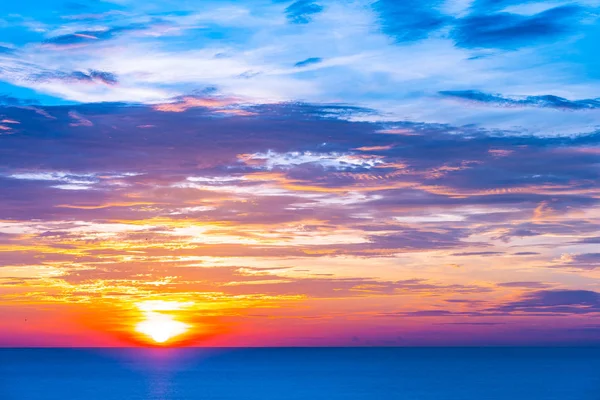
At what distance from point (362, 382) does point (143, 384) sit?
160ft

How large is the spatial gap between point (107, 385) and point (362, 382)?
56582 mm

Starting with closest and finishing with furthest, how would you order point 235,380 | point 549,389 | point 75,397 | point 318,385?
1. point 75,397
2. point 549,389
3. point 318,385
4. point 235,380

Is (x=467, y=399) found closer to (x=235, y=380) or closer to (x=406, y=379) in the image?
(x=406, y=379)

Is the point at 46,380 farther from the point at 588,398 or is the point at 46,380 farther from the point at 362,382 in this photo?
the point at 588,398

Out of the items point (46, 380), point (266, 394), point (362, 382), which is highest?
point (46, 380)

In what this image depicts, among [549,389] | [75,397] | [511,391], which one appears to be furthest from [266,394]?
[549,389]

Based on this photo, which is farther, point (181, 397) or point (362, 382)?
point (362, 382)

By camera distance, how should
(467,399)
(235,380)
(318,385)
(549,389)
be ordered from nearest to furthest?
1. (467,399)
2. (549,389)
3. (318,385)
4. (235,380)

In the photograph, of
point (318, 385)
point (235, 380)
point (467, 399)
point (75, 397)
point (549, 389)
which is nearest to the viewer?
point (467, 399)

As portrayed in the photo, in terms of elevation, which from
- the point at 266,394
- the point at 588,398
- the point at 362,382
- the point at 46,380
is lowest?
the point at 588,398

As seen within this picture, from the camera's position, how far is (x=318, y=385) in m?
168

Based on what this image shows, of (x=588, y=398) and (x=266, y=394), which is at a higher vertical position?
(x=266, y=394)

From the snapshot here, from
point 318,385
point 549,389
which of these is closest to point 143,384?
point 318,385

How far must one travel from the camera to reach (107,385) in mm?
169875
